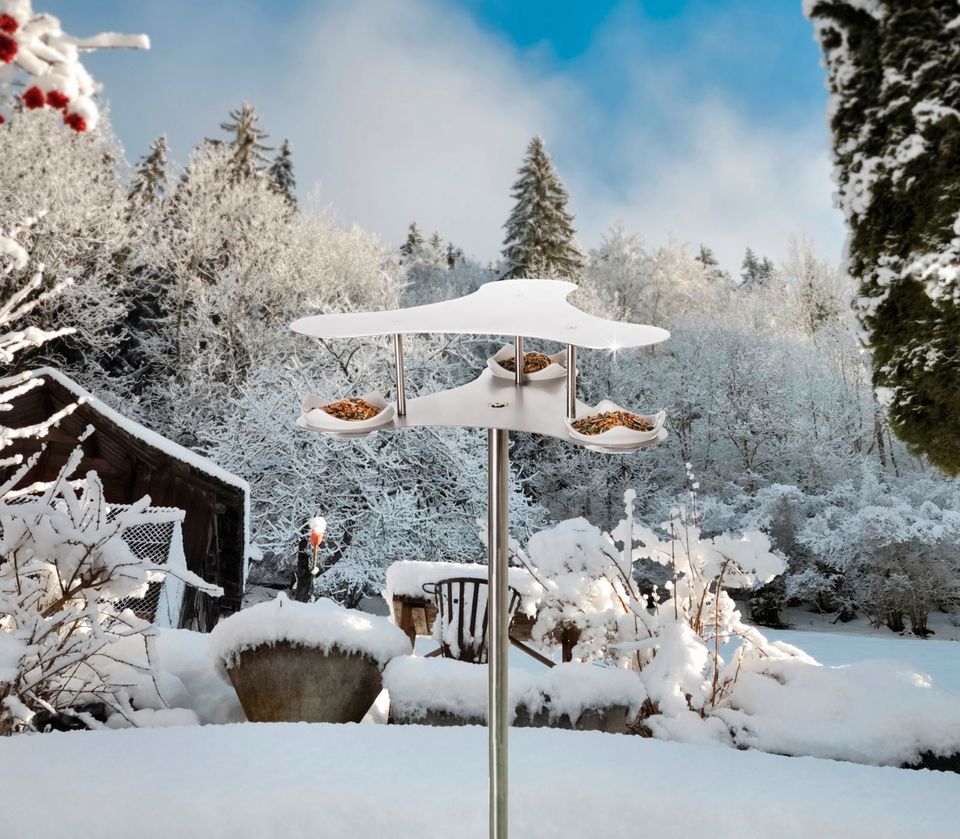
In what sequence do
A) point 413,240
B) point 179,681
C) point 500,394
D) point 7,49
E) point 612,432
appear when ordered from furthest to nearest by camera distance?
point 413,240 → point 179,681 → point 500,394 → point 612,432 → point 7,49

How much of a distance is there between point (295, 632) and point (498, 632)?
5.72 feet

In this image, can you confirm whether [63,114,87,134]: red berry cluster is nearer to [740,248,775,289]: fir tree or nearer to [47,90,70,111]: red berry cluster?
[47,90,70,111]: red berry cluster

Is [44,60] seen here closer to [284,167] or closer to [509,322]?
[509,322]

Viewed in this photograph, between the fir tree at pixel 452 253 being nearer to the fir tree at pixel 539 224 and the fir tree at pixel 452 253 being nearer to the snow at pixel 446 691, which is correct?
the fir tree at pixel 539 224

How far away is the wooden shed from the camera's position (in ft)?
24.0

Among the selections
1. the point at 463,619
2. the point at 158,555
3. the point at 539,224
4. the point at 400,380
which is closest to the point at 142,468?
the point at 158,555

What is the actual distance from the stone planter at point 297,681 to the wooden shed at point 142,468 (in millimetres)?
4487

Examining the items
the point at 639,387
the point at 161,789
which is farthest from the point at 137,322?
the point at 161,789

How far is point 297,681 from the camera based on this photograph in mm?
3264

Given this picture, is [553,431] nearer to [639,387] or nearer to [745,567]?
[745,567]

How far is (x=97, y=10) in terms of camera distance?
1.90 m

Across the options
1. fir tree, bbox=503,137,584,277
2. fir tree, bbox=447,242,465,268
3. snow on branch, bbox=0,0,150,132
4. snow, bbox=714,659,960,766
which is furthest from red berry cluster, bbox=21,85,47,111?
fir tree, bbox=447,242,465,268

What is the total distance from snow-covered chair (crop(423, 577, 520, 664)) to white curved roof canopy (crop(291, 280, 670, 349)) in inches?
121

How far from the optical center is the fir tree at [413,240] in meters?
25.2
